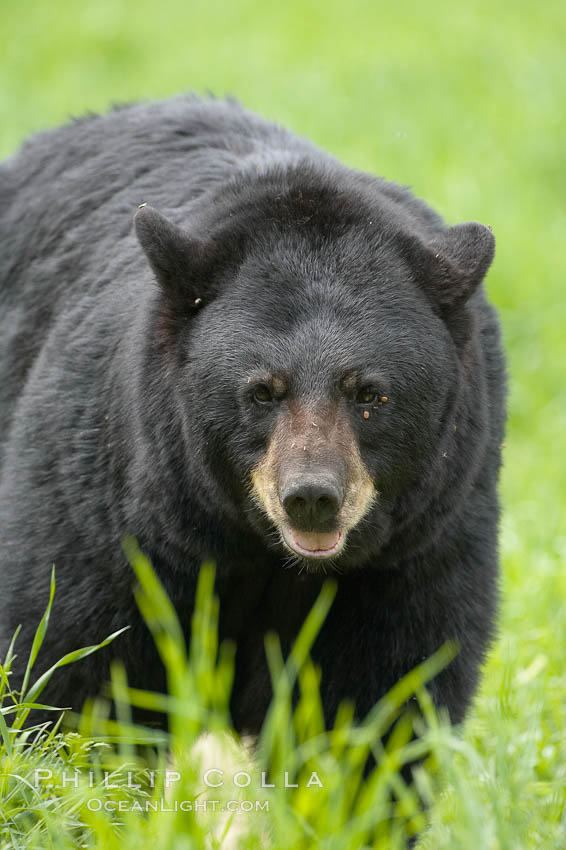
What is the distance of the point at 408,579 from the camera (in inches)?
165

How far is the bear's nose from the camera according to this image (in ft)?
11.4

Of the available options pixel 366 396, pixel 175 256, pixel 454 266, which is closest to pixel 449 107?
pixel 454 266

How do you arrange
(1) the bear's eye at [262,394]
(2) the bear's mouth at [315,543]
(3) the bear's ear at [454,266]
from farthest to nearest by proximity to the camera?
(3) the bear's ear at [454,266] < (1) the bear's eye at [262,394] < (2) the bear's mouth at [315,543]

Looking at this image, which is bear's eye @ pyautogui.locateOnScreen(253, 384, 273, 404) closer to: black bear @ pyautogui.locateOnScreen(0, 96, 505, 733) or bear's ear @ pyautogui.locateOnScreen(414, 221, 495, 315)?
black bear @ pyautogui.locateOnScreen(0, 96, 505, 733)

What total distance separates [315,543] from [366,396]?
1.45ft

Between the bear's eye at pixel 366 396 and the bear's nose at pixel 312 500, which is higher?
the bear's eye at pixel 366 396

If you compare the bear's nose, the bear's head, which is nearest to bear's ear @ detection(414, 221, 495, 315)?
the bear's head

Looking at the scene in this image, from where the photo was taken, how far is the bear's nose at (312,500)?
347 centimetres

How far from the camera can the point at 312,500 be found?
348 centimetres

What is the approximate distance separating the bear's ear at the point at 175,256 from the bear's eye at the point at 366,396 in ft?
1.84

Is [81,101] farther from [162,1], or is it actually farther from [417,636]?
[417,636]

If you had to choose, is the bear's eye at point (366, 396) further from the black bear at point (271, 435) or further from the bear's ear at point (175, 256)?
the bear's ear at point (175, 256)

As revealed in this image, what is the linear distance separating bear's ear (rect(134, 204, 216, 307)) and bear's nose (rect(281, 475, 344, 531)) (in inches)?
30.4

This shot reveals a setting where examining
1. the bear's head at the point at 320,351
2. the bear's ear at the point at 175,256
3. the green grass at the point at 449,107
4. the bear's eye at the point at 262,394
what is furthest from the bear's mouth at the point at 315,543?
the green grass at the point at 449,107
